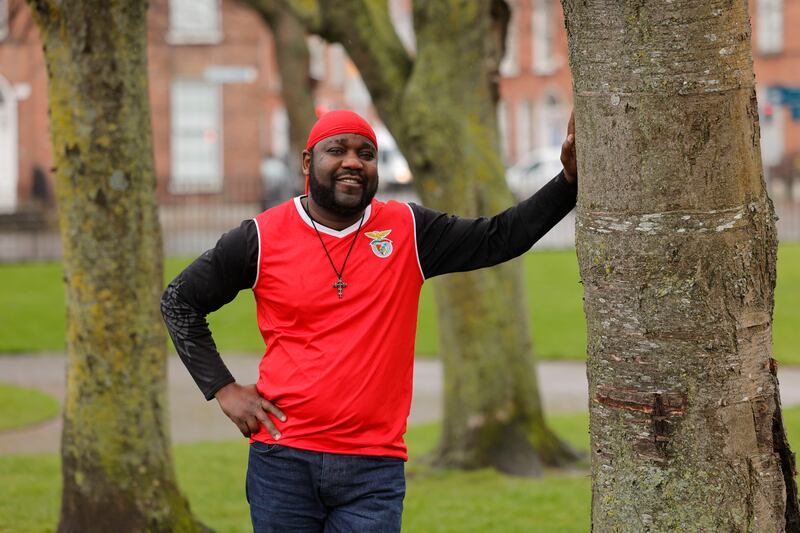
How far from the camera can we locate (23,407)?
10812 millimetres

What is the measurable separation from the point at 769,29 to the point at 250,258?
40277mm

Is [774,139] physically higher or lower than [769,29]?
lower

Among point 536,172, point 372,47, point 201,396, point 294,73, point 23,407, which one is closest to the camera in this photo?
point 372,47

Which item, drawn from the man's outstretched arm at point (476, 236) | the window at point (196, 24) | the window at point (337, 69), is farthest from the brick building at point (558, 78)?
the man's outstretched arm at point (476, 236)

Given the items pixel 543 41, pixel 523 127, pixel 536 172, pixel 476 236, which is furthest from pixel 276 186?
pixel 476 236

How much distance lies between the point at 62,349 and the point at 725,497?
1161 cm

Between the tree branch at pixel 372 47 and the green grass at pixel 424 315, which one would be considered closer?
the tree branch at pixel 372 47

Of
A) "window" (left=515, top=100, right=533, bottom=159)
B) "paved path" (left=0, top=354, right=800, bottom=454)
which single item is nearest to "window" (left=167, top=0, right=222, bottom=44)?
"paved path" (left=0, top=354, right=800, bottom=454)

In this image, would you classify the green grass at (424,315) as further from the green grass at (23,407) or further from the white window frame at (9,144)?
the white window frame at (9,144)

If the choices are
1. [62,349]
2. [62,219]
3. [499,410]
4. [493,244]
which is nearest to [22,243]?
[62,349]

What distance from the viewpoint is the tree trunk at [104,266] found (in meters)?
5.68

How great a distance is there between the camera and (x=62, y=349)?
13.8 metres

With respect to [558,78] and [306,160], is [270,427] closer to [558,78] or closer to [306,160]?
[306,160]

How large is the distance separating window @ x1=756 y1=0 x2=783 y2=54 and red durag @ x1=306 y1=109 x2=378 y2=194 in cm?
3882
